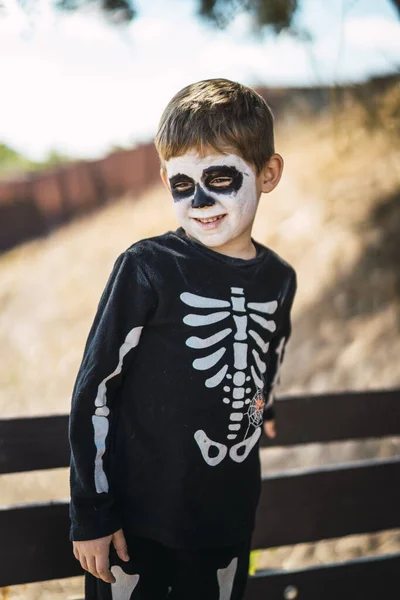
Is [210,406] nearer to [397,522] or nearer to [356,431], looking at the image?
[356,431]

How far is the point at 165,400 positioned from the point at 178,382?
0.15 feet

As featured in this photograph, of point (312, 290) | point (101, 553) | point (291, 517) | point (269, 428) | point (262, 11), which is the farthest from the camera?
point (312, 290)

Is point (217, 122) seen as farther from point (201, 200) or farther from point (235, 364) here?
point (235, 364)

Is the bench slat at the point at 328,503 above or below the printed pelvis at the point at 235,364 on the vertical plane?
below

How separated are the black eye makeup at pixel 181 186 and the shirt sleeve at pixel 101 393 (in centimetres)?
17

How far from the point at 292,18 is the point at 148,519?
283cm

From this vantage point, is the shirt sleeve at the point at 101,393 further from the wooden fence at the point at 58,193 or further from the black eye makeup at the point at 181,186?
the wooden fence at the point at 58,193

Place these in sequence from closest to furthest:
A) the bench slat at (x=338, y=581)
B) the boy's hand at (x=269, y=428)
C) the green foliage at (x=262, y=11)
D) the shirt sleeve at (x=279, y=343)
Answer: the shirt sleeve at (x=279, y=343)
the boy's hand at (x=269, y=428)
the bench slat at (x=338, y=581)
the green foliage at (x=262, y=11)

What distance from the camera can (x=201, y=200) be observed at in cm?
142

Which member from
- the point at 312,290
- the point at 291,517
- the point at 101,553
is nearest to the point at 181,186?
the point at 101,553

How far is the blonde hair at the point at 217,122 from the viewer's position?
1404mm

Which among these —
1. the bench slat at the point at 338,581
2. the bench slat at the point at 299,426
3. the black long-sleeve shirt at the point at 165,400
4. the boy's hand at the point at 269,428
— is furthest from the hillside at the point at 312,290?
the black long-sleeve shirt at the point at 165,400

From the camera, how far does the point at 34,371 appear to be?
6832 mm

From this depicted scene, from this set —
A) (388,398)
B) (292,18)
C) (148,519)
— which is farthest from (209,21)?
(148,519)
